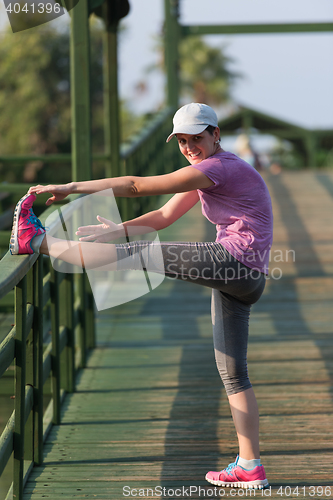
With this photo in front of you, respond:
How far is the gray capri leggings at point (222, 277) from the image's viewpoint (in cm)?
248

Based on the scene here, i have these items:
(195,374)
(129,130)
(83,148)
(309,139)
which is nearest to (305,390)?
(195,374)

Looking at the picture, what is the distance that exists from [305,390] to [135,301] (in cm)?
237

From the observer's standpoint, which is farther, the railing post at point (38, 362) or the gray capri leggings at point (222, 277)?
the railing post at point (38, 362)

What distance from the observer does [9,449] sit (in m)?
2.51

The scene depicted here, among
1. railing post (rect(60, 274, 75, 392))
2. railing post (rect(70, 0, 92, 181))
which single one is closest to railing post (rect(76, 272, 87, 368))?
railing post (rect(60, 274, 75, 392))

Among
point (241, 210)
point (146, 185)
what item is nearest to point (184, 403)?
point (241, 210)

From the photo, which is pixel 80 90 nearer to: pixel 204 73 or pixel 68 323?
pixel 68 323

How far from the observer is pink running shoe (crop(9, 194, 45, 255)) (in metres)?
2.49

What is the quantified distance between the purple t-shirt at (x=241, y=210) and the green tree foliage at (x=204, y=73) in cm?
4564

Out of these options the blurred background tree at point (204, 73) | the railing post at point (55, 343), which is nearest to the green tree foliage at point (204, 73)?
the blurred background tree at point (204, 73)

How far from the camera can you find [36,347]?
2.93 m

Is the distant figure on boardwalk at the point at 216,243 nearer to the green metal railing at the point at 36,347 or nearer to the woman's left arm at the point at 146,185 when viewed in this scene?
the woman's left arm at the point at 146,185

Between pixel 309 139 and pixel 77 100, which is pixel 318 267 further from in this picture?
pixel 309 139

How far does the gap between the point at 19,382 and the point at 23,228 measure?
61cm
